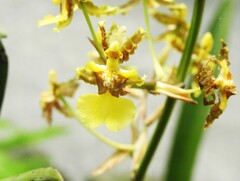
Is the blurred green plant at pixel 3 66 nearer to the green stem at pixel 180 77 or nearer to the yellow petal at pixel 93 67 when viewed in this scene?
the yellow petal at pixel 93 67

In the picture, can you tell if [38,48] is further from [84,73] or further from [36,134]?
[84,73]

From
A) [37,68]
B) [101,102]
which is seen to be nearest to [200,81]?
[101,102]

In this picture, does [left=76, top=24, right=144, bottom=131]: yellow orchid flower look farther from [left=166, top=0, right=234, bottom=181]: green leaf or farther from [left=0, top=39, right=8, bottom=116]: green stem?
[left=166, top=0, right=234, bottom=181]: green leaf

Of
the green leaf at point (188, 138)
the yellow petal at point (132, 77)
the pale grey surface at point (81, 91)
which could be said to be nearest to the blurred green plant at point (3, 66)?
the yellow petal at point (132, 77)

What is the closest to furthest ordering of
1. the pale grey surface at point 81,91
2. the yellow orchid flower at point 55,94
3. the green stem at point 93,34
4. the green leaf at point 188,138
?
1. the green stem at point 93,34
2. the yellow orchid flower at point 55,94
3. the green leaf at point 188,138
4. the pale grey surface at point 81,91

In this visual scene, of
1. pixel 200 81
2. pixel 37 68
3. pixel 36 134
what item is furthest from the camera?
pixel 37 68

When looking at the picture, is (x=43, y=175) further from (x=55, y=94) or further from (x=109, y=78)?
(x=55, y=94)
